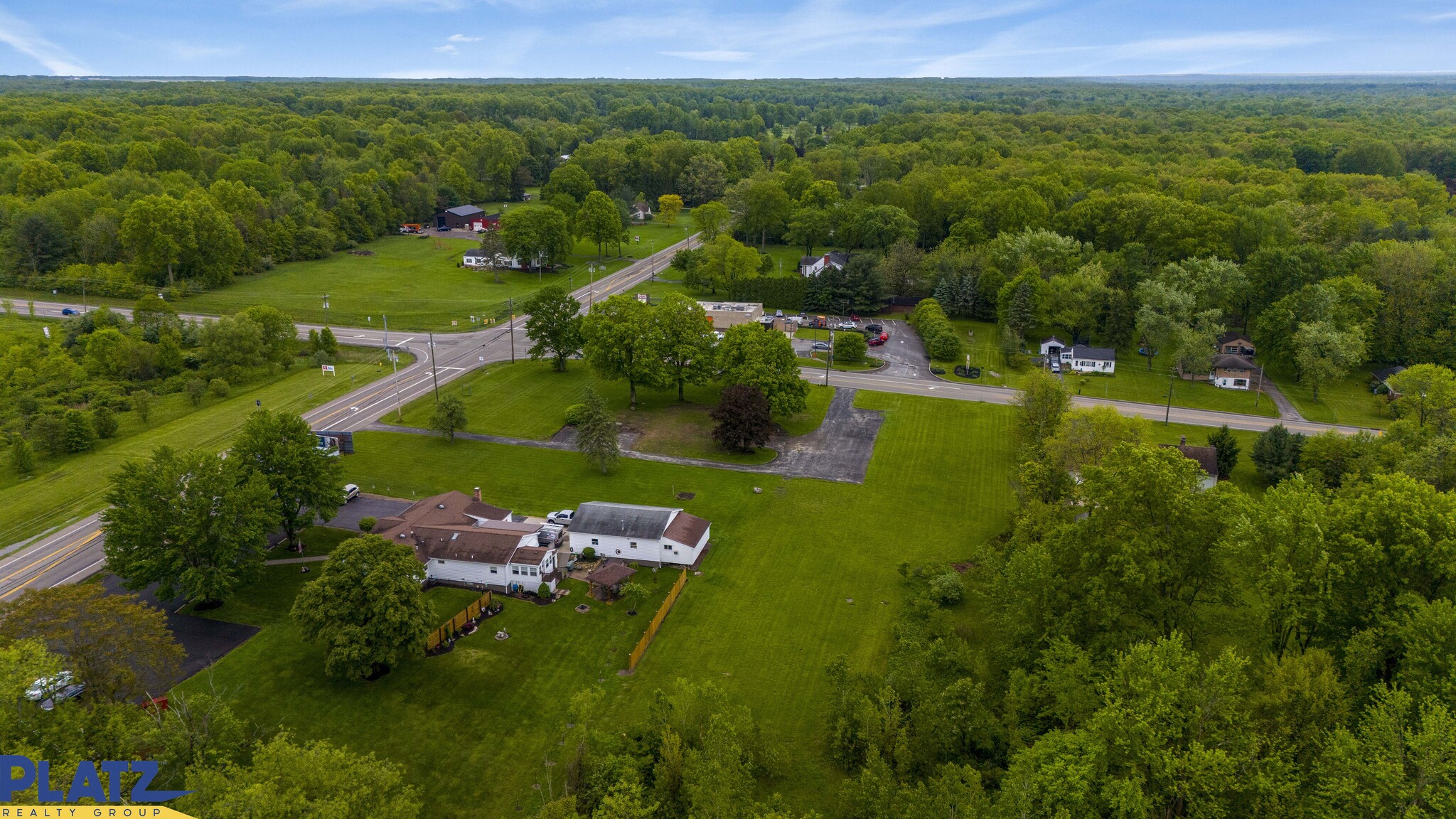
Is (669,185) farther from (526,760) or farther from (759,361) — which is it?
(526,760)

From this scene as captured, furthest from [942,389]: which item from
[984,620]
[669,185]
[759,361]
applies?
[669,185]

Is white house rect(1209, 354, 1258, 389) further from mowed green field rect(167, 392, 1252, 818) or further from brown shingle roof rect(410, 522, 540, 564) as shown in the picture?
brown shingle roof rect(410, 522, 540, 564)

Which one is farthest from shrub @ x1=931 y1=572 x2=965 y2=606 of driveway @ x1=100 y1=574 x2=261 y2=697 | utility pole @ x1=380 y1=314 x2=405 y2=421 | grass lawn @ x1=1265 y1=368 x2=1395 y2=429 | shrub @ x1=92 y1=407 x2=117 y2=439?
shrub @ x1=92 y1=407 x2=117 y2=439

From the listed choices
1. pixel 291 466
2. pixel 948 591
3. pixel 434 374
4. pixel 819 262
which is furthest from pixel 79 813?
pixel 819 262

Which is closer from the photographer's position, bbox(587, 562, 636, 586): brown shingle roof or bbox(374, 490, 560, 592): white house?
bbox(587, 562, 636, 586): brown shingle roof

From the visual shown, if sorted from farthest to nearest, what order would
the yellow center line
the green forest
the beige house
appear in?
the beige house < the yellow center line < the green forest

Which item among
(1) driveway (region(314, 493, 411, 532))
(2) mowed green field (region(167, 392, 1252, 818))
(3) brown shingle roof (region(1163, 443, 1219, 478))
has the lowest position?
(2) mowed green field (region(167, 392, 1252, 818))
